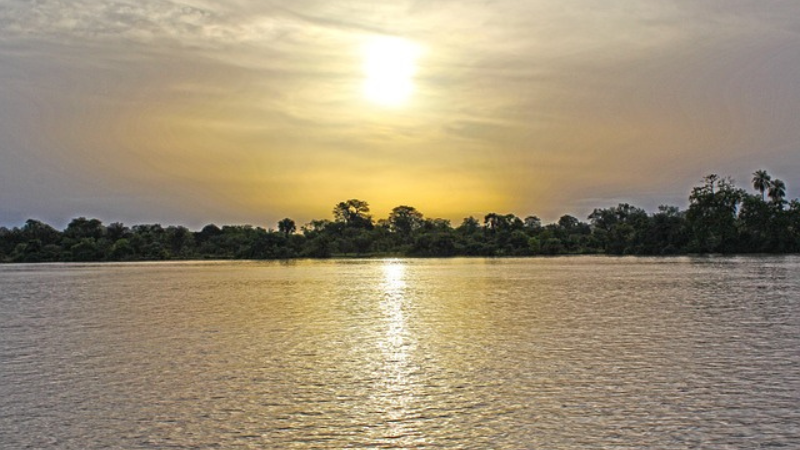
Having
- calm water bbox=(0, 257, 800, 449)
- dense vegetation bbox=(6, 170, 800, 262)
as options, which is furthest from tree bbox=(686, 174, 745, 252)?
calm water bbox=(0, 257, 800, 449)

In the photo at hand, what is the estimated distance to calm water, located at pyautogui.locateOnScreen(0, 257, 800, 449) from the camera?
46.8ft

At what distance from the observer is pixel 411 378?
19938 mm

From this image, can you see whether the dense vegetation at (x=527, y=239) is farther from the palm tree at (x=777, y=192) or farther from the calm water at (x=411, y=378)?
the calm water at (x=411, y=378)

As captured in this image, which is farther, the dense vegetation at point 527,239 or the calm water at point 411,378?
the dense vegetation at point 527,239

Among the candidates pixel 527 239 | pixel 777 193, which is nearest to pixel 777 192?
pixel 777 193

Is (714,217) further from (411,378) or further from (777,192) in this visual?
(411,378)

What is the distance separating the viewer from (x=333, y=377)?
20266 mm

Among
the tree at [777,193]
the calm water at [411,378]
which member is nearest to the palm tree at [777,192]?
the tree at [777,193]

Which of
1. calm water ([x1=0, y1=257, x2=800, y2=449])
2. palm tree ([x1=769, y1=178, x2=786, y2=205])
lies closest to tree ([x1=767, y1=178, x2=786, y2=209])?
palm tree ([x1=769, y1=178, x2=786, y2=205])

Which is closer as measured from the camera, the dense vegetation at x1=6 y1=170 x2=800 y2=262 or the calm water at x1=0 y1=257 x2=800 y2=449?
the calm water at x1=0 y1=257 x2=800 y2=449

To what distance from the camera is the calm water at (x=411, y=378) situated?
14266 millimetres

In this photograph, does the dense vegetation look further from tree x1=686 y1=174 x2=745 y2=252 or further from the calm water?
the calm water

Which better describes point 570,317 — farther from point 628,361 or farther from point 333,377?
point 333,377

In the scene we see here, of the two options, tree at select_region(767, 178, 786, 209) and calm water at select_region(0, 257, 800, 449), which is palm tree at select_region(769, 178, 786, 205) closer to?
tree at select_region(767, 178, 786, 209)
